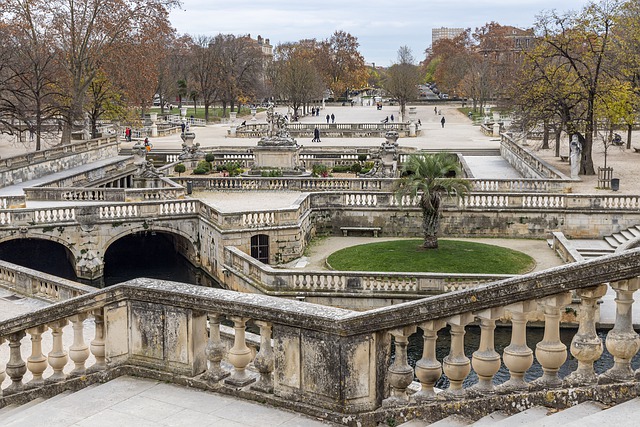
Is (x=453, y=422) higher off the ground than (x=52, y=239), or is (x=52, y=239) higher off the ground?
(x=453, y=422)

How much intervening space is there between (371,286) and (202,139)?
50432 millimetres

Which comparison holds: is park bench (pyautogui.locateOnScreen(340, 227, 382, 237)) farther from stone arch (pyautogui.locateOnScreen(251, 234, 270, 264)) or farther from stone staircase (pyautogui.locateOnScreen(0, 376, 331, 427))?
stone staircase (pyautogui.locateOnScreen(0, 376, 331, 427))

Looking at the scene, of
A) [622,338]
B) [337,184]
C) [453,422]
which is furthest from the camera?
[337,184]

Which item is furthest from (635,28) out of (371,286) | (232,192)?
(371,286)

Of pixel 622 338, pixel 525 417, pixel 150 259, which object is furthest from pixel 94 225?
pixel 622 338

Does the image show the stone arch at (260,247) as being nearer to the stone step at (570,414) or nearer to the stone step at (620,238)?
the stone step at (620,238)

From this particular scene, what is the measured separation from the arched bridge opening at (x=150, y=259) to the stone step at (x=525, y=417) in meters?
27.6

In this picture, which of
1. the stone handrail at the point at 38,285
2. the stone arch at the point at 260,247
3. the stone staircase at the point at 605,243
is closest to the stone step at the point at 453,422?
the stone handrail at the point at 38,285

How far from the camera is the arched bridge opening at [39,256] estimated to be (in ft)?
114

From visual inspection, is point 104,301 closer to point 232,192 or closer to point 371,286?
point 371,286

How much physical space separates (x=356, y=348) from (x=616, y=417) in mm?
2017

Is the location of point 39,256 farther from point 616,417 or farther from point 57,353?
point 616,417

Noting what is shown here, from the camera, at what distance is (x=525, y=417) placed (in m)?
5.78

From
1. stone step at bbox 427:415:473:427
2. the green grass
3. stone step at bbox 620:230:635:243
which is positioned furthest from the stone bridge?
stone step at bbox 427:415:473:427
